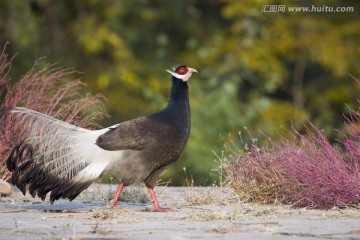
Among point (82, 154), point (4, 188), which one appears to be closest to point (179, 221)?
point (82, 154)

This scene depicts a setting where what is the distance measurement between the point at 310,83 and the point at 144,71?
4.87 meters

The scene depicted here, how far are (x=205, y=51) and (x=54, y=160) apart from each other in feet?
45.9

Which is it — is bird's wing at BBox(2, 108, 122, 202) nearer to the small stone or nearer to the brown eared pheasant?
the brown eared pheasant

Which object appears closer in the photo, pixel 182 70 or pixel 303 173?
pixel 303 173

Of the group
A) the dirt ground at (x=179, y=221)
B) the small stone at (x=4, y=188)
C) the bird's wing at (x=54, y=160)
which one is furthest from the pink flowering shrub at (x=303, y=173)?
the small stone at (x=4, y=188)

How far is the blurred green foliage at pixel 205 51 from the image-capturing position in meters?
21.4

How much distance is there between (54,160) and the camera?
8391mm

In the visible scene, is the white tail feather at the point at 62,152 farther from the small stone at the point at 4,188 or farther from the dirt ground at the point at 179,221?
the small stone at the point at 4,188

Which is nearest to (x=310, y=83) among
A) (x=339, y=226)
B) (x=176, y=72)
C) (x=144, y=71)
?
(x=144, y=71)

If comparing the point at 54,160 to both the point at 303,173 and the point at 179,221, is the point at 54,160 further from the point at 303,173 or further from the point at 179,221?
the point at 303,173

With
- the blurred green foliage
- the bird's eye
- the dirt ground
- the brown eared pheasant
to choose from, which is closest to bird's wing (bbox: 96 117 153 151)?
the brown eared pheasant

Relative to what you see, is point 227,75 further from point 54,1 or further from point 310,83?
point 54,1

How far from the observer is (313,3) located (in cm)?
2330

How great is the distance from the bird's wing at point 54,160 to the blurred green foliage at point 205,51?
1177 cm
